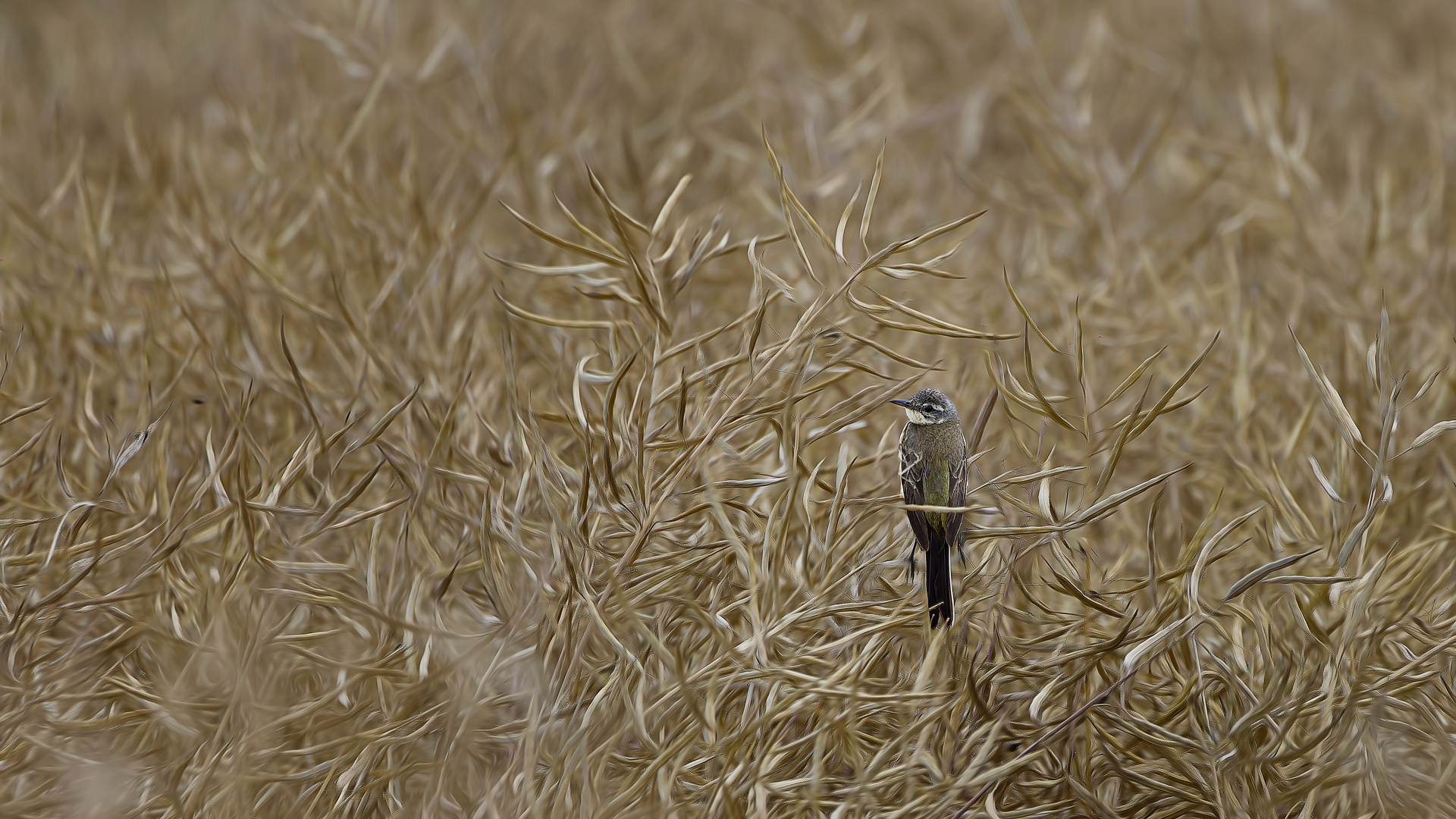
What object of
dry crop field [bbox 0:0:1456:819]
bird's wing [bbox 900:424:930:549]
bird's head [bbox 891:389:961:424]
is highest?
bird's head [bbox 891:389:961:424]

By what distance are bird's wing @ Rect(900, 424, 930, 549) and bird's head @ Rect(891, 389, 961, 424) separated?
53mm

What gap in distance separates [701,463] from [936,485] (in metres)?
0.30

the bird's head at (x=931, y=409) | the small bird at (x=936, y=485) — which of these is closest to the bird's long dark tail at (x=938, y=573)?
the small bird at (x=936, y=485)

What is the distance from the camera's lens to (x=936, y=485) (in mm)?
1469

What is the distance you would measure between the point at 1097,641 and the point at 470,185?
2.26m

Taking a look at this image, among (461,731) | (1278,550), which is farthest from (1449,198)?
(461,731)

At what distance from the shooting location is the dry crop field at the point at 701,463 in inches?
59.5

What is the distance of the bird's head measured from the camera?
149cm

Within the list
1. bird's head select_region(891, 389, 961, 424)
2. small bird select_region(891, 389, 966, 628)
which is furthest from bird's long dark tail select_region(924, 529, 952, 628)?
bird's head select_region(891, 389, 961, 424)

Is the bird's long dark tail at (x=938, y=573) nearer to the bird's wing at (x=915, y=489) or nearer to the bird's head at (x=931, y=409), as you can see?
the bird's wing at (x=915, y=489)

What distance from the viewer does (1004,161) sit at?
3896 millimetres

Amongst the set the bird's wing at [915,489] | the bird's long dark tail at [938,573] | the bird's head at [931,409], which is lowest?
the bird's long dark tail at [938,573]

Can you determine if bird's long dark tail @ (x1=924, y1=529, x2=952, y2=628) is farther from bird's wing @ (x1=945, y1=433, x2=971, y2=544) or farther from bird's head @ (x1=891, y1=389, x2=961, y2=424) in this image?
bird's head @ (x1=891, y1=389, x2=961, y2=424)

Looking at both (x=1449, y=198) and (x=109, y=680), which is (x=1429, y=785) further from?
(x=1449, y=198)
